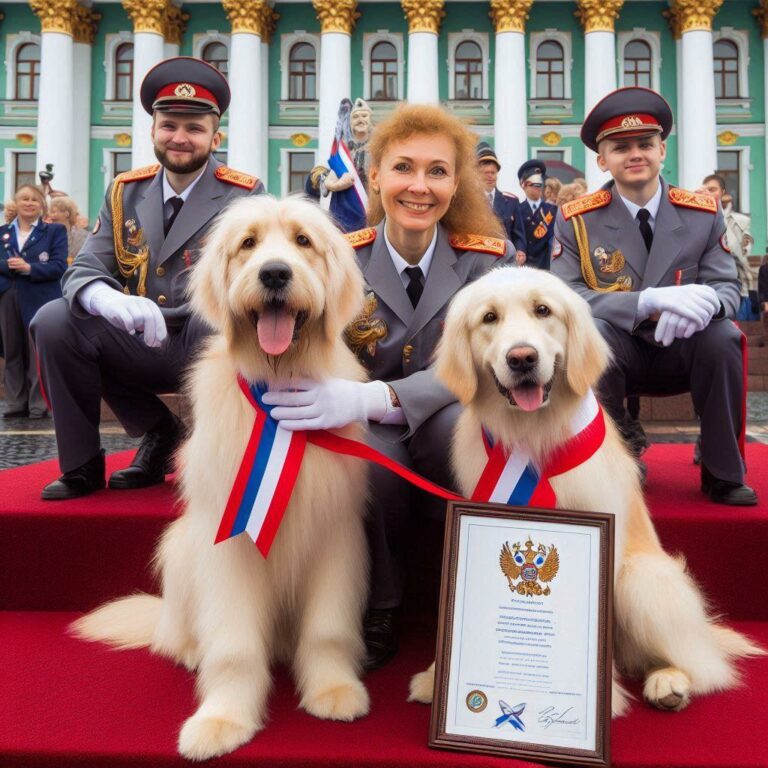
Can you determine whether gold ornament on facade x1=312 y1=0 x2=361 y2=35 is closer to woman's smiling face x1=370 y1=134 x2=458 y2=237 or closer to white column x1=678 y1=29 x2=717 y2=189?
white column x1=678 y1=29 x2=717 y2=189

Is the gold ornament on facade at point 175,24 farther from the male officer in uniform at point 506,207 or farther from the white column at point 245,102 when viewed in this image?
the male officer in uniform at point 506,207

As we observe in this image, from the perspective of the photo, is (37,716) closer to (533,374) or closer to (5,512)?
(5,512)

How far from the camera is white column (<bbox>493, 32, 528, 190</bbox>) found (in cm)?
2697

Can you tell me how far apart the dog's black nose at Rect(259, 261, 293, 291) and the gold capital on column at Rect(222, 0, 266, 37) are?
28.5m

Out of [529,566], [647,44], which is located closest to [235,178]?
[529,566]

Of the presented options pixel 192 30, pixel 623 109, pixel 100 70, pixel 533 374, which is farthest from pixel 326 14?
pixel 533 374

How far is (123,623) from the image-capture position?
288 cm

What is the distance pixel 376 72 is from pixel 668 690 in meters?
29.3

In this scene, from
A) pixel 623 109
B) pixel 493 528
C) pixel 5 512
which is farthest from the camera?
pixel 623 109

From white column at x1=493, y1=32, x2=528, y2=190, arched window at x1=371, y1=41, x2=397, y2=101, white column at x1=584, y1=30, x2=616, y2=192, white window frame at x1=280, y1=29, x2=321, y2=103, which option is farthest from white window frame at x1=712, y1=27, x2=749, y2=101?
white window frame at x1=280, y1=29, x2=321, y2=103

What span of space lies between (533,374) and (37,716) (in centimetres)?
162

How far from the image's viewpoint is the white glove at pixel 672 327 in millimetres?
3070

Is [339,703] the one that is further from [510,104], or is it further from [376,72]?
[376,72]

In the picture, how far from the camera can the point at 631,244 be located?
3.62 meters
